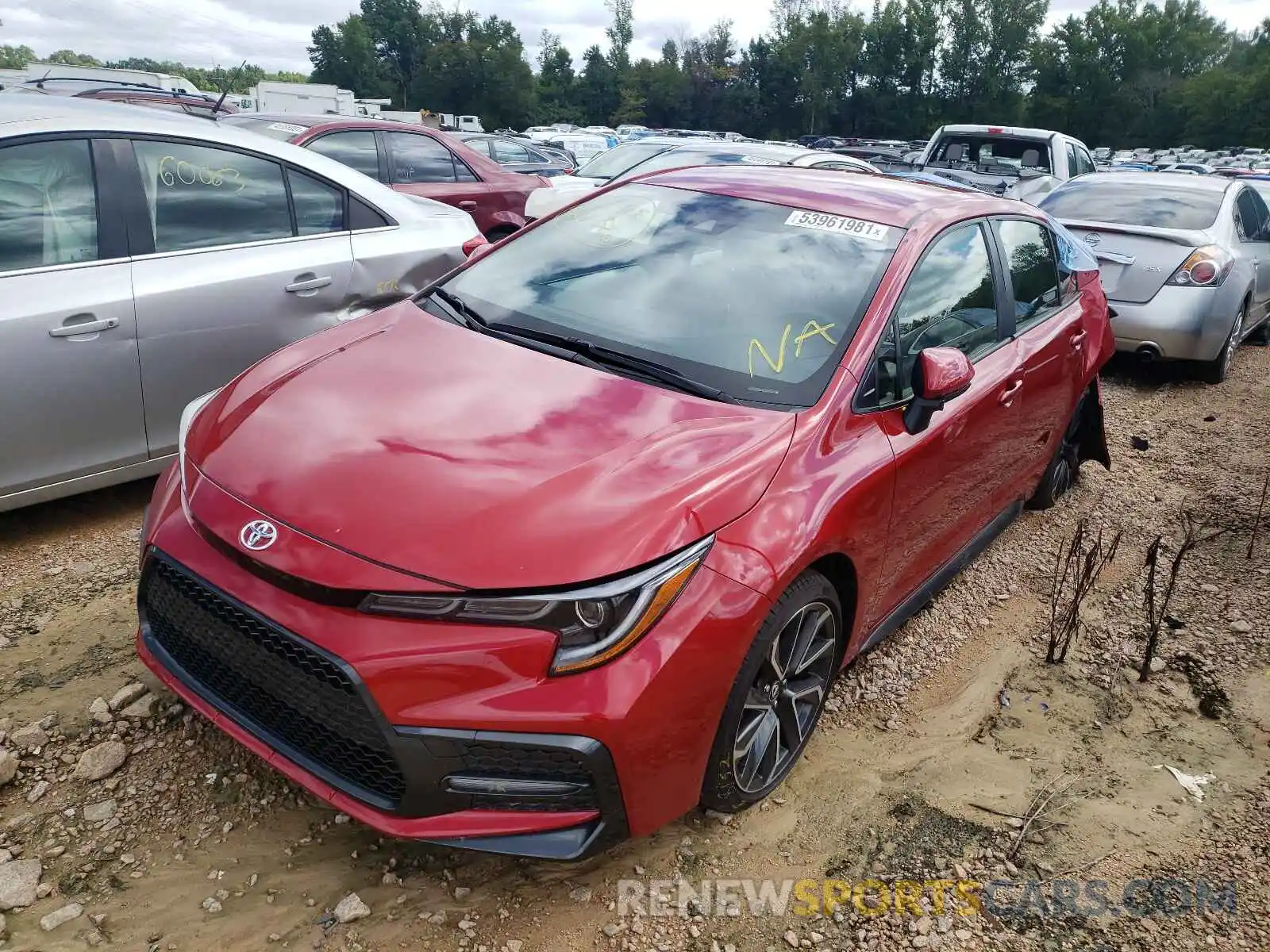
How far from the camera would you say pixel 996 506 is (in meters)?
3.98

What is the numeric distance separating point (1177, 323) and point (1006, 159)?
5.90 metres

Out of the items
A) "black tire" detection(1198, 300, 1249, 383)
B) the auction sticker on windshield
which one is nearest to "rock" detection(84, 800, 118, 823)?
the auction sticker on windshield

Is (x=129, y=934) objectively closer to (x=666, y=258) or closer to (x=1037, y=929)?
(x=1037, y=929)

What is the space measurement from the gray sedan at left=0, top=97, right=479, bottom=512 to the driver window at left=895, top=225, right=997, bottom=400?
269cm

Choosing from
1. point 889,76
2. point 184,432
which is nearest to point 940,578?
point 184,432

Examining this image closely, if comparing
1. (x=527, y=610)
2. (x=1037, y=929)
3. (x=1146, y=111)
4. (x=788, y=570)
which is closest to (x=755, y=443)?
(x=788, y=570)

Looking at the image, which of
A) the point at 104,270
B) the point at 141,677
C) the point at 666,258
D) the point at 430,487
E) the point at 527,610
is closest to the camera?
the point at 527,610

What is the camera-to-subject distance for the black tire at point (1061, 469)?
469 centimetres

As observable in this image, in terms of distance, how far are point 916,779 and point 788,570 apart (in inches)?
39.5

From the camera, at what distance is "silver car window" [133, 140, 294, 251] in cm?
392

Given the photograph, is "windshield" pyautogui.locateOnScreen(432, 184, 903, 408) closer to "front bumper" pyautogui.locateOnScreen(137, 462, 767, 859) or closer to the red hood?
the red hood

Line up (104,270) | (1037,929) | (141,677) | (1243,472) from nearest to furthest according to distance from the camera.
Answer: (1037,929), (141,677), (104,270), (1243,472)

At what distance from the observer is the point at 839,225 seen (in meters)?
3.28

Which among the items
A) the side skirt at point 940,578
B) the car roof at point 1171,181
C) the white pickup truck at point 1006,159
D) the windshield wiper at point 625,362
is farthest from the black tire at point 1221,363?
the windshield wiper at point 625,362
